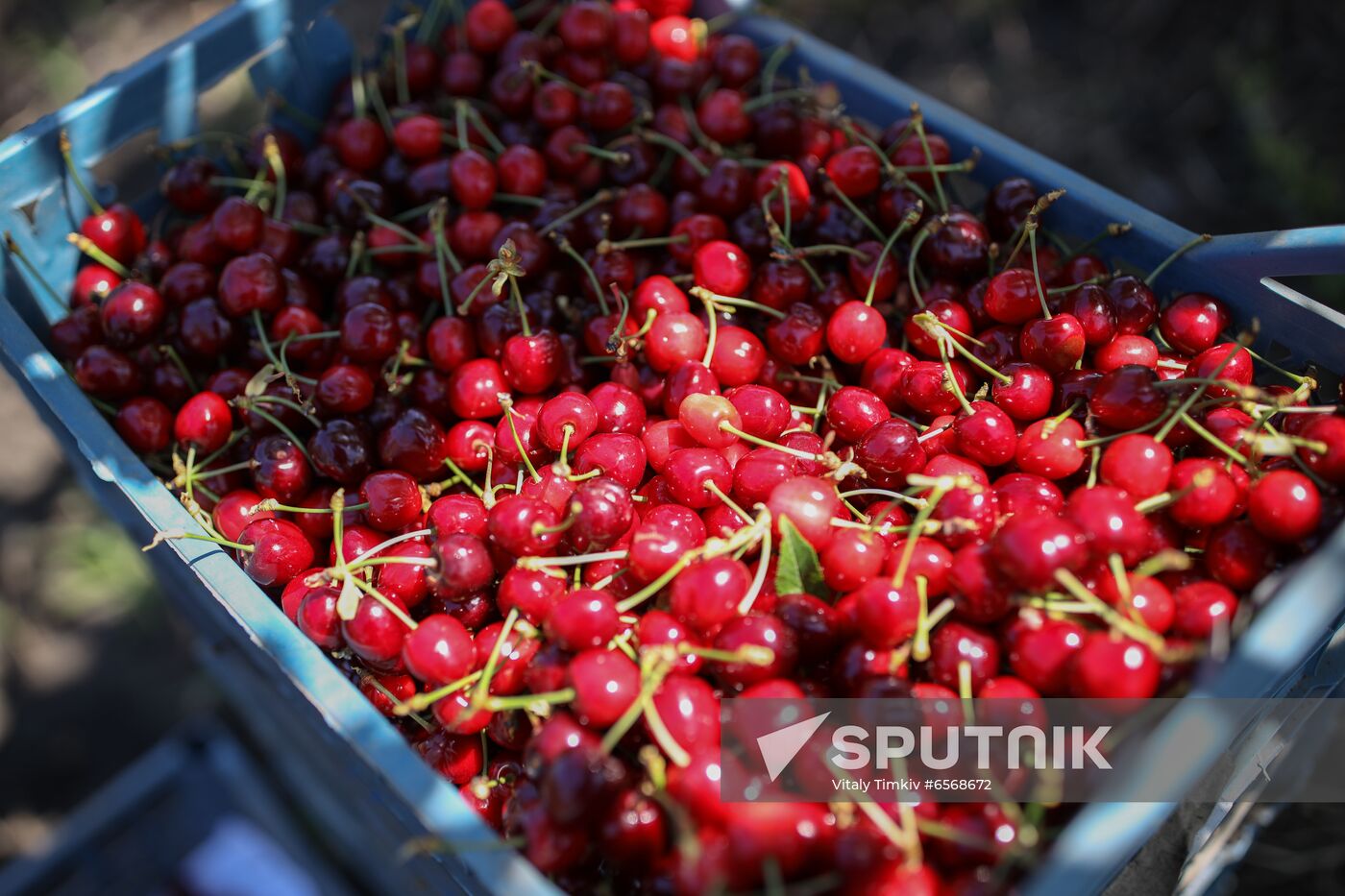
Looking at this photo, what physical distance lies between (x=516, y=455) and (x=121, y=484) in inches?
25.8

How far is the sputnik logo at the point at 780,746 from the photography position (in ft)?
4.11

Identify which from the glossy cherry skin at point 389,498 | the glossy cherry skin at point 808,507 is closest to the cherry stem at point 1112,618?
the glossy cherry skin at point 808,507

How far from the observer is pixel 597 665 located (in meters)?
1.28

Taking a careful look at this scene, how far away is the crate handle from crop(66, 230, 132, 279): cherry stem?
2138mm

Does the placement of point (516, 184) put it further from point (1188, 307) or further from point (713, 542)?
point (1188, 307)

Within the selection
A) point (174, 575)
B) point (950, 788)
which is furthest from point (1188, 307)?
point (174, 575)

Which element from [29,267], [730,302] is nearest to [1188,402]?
[730,302]

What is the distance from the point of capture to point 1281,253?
1.62 meters

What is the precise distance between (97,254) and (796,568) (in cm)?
159

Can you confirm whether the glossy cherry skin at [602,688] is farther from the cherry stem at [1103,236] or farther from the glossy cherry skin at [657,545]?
the cherry stem at [1103,236]

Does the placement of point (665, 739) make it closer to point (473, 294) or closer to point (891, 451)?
point (891, 451)

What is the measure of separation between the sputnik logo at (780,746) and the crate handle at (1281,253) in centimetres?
115

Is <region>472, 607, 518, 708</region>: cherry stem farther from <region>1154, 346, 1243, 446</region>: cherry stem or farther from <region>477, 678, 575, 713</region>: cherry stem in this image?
<region>1154, 346, 1243, 446</region>: cherry stem

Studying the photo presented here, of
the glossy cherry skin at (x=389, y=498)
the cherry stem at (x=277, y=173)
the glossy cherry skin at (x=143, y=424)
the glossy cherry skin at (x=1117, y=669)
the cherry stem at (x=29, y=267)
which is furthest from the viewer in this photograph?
the cherry stem at (x=277, y=173)
